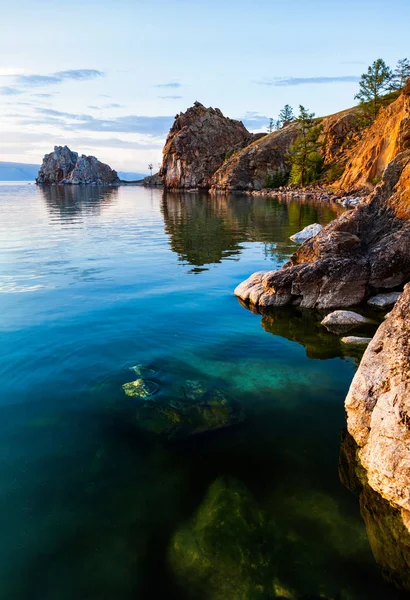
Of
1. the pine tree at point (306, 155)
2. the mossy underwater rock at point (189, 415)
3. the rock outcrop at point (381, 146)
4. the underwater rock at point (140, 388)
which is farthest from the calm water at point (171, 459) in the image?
the pine tree at point (306, 155)

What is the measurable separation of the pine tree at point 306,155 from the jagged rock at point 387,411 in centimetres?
10672

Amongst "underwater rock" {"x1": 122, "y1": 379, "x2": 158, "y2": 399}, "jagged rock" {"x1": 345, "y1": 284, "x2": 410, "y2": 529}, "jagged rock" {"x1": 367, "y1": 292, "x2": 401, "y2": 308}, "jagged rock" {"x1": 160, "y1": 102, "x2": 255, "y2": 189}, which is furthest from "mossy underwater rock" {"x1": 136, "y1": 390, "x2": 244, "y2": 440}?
"jagged rock" {"x1": 160, "y1": 102, "x2": 255, "y2": 189}

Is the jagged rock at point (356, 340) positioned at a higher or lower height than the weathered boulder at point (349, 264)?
lower

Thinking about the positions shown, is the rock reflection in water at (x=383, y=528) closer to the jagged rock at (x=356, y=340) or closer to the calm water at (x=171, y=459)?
the calm water at (x=171, y=459)

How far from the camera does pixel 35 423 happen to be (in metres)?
10.3

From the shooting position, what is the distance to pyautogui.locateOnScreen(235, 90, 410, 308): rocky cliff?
1855 cm

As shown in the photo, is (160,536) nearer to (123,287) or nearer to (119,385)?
(119,385)

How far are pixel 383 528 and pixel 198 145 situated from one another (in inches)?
7029

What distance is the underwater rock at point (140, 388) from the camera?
37.2 ft

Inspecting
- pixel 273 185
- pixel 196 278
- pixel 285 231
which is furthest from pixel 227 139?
pixel 196 278

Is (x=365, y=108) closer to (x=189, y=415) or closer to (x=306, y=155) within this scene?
(x=306, y=155)

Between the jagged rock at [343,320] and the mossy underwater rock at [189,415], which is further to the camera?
the jagged rock at [343,320]

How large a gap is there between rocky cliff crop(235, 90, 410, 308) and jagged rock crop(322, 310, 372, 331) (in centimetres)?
162

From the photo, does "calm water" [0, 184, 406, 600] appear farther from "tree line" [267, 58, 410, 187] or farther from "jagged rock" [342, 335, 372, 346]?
"tree line" [267, 58, 410, 187]
